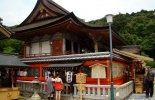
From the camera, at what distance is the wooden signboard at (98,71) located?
44.7ft

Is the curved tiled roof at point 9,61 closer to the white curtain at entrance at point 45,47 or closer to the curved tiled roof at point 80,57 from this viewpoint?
the curved tiled roof at point 80,57

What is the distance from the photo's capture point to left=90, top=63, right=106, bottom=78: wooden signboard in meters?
13.6

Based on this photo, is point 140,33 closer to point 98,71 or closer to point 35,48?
point 35,48

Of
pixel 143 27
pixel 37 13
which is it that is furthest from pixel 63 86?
pixel 143 27

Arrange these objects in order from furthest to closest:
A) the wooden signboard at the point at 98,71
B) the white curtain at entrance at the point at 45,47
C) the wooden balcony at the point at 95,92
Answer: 1. the white curtain at entrance at the point at 45,47
2. the wooden signboard at the point at 98,71
3. the wooden balcony at the point at 95,92

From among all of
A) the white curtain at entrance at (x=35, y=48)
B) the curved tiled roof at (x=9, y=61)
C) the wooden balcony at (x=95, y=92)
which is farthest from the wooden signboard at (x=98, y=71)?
the white curtain at entrance at (x=35, y=48)

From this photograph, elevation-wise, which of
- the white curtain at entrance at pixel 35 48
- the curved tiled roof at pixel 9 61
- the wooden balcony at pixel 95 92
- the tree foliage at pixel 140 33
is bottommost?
the wooden balcony at pixel 95 92

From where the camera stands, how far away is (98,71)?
546 inches

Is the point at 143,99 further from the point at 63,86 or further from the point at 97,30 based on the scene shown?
the point at 97,30

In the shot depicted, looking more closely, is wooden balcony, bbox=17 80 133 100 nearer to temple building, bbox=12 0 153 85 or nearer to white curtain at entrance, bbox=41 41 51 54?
temple building, bbox=12 0 153 85

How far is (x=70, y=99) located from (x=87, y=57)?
147 inches

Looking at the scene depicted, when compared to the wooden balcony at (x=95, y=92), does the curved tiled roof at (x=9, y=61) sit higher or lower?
higher

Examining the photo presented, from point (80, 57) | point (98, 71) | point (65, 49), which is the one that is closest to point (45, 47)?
point (65, 49)

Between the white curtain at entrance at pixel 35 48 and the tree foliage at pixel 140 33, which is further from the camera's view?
the tree foliage at pixel 140 33
